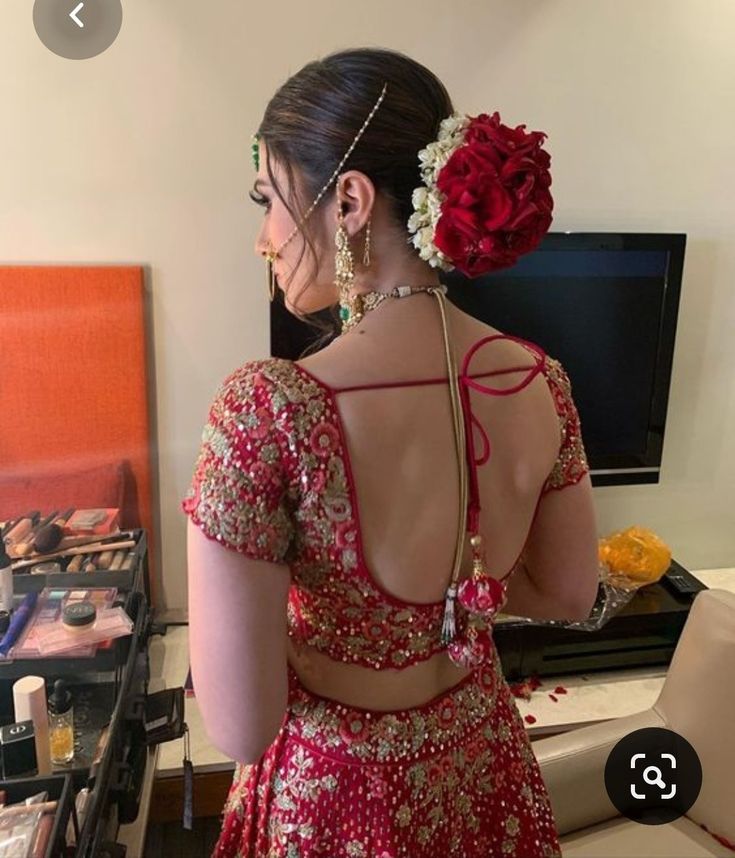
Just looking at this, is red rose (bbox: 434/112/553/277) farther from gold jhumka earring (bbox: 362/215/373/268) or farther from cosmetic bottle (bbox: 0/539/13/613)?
cosmetic bottle (bbox: 0/539/13/613)

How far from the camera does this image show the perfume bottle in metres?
1.23

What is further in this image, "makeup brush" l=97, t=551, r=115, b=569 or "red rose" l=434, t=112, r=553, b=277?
"makeup brush" l=97, t=551, r=115, b=569

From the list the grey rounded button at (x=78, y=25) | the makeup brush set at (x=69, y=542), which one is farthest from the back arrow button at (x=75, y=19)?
the makeup brush set at (x=69, y=542)

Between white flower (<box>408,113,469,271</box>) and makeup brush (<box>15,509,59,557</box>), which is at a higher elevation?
white flower (<box>408,113,469,271</box>)

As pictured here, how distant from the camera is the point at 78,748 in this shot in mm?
1249

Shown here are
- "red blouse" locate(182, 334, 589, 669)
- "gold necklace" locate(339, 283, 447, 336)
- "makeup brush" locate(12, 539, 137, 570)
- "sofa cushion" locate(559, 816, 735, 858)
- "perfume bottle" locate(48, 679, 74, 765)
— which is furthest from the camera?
"makeup brush" locate(12, 539, 137, 570)

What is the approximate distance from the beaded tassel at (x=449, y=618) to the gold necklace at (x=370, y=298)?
0.29m

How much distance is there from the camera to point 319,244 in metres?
0.79

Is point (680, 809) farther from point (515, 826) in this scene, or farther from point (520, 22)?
point (520, 22)

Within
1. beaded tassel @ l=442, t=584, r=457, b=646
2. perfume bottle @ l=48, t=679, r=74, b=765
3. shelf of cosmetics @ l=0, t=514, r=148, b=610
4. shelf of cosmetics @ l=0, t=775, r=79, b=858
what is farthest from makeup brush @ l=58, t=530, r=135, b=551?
beaded tassel @ l=442, t=584, r=457, b=646

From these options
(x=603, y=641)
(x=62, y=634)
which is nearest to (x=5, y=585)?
(x=62, y=634)

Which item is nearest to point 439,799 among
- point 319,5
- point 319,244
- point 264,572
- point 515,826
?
point 515,826

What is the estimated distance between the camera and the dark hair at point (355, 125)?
29.5 inches

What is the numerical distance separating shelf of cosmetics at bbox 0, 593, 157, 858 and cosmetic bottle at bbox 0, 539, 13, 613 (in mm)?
167
